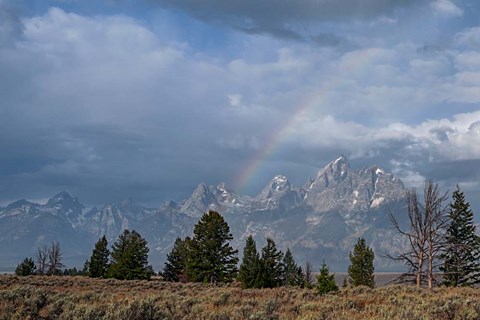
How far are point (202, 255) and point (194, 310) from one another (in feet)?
169

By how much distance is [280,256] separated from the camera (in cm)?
6594

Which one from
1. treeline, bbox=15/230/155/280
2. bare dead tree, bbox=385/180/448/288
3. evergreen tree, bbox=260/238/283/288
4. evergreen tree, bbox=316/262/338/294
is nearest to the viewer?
evergreen tree, bbox=316/262/338/294

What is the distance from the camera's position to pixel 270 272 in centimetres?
6072

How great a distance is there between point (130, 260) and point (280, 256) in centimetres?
2400

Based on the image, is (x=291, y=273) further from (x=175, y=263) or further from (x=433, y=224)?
(x=433, y=224)

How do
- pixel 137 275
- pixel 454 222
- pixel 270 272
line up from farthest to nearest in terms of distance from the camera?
pixel 137 275, pixel 270 272, pixel 454 222

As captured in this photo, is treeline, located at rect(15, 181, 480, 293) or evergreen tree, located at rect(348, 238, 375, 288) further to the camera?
evergreen tree, located at rect(348, 238, 375, 288)

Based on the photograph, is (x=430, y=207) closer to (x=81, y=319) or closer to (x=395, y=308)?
(x=395, y=308)

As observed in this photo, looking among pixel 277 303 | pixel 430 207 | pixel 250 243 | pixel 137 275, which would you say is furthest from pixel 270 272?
pixel 277 303

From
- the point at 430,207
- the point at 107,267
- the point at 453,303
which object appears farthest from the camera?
the point at 107,267

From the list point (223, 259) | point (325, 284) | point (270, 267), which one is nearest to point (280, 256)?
point (270, 267)

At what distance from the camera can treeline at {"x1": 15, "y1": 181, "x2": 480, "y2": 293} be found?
123 feet

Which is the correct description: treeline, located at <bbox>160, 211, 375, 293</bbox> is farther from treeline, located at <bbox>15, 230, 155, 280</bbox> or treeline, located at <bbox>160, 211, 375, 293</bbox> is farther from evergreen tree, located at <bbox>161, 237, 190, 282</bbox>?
treeline, located at <bbox>15, 230, 155, 280</bbox>

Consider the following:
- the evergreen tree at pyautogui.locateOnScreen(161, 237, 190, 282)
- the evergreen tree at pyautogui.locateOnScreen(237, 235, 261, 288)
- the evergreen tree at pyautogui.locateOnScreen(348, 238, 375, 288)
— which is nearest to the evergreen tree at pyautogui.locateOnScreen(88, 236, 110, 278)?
the evergreen tree at pyautogui.locateOnScreen(161, 237, 190, 282)
